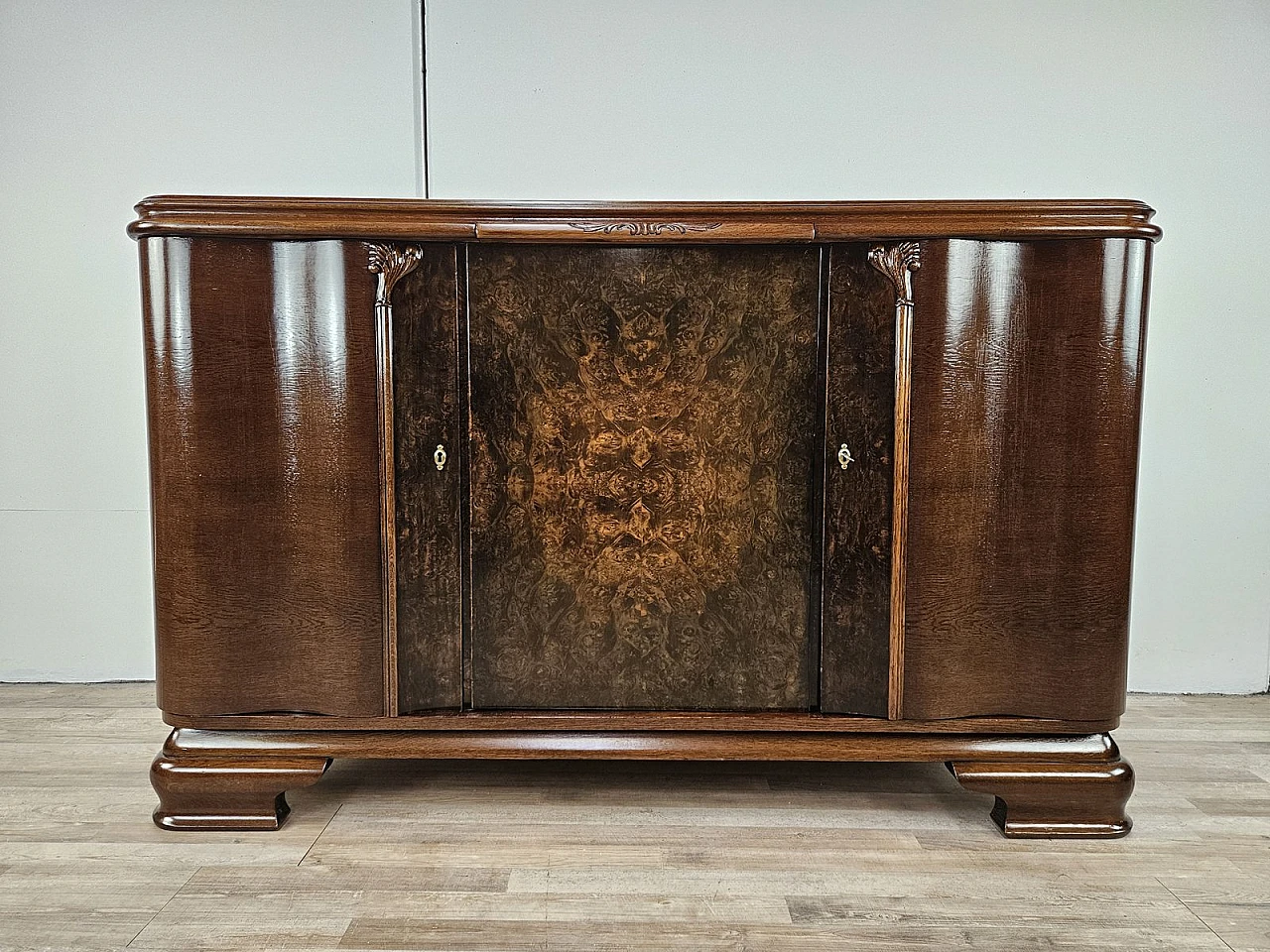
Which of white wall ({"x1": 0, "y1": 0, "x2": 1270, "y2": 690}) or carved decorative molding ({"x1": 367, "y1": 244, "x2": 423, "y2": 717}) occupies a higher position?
white wall ({"x1": 0, "y1": 0, "x2": 1270, "y2": 690})

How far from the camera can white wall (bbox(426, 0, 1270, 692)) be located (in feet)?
8.02

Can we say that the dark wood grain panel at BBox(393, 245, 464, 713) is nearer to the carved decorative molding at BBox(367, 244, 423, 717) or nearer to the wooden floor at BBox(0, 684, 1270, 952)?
the carved decorative molding at BBox(367, 244, 423, 717)

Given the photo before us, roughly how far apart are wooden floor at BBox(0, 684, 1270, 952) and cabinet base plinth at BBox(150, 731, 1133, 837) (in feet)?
0.16

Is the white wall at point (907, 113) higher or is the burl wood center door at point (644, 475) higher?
the white wall at point (907, 113)

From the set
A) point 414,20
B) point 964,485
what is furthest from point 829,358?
point 414,20

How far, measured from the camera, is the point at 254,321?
5.38ft

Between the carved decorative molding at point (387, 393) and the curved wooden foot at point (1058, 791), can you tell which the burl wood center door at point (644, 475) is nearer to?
the carved decorative molding at point (387, 393)

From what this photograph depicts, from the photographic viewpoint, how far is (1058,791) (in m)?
1.70

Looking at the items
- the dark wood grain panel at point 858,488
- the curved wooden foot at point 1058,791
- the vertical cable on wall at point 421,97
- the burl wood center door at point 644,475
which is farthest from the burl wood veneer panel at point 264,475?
the curved wooden foot at point 1058,791

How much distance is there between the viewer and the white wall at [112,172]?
8.13 ft

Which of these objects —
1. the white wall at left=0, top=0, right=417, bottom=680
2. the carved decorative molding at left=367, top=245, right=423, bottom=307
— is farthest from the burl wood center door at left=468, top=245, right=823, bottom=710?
the white wall at left=0, top=0, right=417, bottom=680

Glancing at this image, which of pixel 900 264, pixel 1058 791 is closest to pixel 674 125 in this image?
pixel 900 264

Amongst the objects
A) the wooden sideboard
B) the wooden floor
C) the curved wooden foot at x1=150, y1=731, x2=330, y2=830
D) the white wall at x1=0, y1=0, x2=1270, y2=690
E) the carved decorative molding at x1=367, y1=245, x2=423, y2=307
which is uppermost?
the white wall at x1=0, y1=0, x2=1270, y2=690

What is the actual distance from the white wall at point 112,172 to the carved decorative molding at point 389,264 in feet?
3.10
